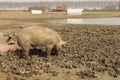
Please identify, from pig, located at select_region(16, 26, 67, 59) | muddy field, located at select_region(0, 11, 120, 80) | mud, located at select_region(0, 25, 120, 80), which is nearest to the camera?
muddy field, located at select_region(0, 11, 120, 80)

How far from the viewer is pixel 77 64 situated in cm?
1507

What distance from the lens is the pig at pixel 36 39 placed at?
15.4 m

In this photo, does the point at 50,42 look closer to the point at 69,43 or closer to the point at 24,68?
the point at 24,68

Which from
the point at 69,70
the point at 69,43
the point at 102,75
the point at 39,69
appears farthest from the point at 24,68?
the point at 69,43

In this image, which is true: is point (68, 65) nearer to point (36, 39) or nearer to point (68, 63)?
point (68, 63)

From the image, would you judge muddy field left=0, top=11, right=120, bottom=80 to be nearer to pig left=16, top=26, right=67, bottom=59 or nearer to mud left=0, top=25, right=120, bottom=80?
mud left=0, top=25, right=120, bottom=80

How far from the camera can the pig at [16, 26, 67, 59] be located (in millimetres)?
15375

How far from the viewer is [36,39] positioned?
15562 mm

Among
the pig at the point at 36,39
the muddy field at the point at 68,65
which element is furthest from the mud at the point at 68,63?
the pig at the point at 36,39

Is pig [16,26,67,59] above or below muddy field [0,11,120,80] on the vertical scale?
above

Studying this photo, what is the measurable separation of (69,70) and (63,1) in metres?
157

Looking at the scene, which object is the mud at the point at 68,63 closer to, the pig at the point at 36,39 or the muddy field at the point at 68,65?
the muddy field at the point at 68,65

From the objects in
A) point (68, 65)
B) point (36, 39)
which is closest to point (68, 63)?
point (68, 65)

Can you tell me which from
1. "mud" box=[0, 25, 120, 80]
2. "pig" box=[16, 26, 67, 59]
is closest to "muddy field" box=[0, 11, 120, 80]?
"mud" box=[0, 25, 120, 80]
